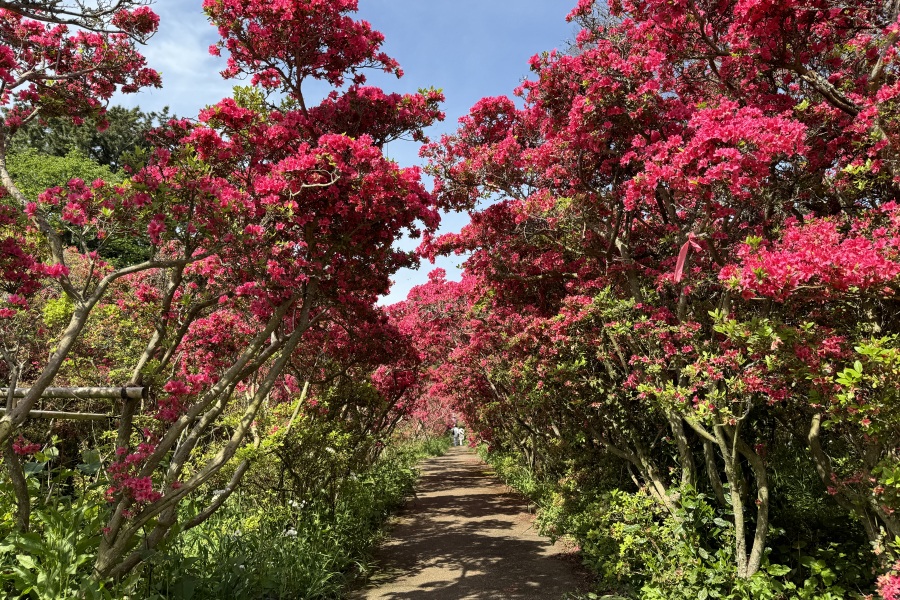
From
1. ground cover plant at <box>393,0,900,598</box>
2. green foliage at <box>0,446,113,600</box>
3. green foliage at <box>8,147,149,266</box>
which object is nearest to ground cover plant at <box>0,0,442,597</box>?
green foliage at <box>0,446,113,600</box>

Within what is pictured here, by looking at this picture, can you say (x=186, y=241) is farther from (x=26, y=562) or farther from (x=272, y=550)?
(x=272, y=550)

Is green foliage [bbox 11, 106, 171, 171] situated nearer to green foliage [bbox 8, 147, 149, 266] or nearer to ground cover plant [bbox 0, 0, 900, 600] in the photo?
green foliage [bbox 8, 147, 149, 266]

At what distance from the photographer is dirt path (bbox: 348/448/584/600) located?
601cm

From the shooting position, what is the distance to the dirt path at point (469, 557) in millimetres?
6008

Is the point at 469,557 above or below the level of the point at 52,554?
below

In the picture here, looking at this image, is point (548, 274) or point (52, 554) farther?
point (548, 274)

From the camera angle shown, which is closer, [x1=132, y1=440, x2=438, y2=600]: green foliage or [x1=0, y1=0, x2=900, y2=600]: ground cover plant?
[x1=0, y1=0, x2=900, y2=600]: ground cover plant

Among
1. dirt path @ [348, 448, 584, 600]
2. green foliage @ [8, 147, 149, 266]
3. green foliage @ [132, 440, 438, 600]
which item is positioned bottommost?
dirt path @ [348, 448, 584, 600]

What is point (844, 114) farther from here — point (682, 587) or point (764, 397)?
point (682, 587)

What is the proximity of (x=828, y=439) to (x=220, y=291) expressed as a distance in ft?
19.9

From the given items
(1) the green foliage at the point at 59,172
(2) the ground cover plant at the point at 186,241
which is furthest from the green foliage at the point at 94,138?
(2) the ground cover plant at the point at 186,241

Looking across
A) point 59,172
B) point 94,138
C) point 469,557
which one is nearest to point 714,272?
point 469,557

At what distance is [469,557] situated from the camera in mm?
7418

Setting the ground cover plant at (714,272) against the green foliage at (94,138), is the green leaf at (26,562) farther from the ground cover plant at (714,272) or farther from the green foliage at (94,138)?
the green foliage at (94,138)
